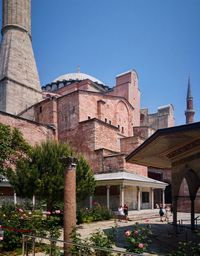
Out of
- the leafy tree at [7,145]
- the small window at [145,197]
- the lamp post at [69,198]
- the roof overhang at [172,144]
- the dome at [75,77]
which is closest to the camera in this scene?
the lamp post at [69,198]

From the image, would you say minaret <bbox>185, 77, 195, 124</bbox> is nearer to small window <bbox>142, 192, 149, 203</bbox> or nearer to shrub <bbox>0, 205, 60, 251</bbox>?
small window <bbox>142, 192, 149, 203</bbox>

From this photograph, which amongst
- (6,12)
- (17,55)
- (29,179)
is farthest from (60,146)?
(6,12)

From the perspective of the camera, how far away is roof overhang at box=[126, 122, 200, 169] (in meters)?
7.90

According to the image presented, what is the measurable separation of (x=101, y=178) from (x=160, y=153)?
12.8 metres

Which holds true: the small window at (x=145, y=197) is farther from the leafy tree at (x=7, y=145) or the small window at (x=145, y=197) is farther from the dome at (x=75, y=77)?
the dome at (x=75, y=77)

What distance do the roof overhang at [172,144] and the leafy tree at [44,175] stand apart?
4.48 metres

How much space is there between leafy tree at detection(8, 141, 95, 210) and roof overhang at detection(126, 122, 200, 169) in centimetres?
448

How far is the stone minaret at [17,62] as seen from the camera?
33.9 meters

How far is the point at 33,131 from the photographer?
91.6ft

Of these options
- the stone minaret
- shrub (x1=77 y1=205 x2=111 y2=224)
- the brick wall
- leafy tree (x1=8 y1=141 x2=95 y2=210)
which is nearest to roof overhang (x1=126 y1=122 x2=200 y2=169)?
leafy tree (x1=8 y1=141 x2=95 y2=210)

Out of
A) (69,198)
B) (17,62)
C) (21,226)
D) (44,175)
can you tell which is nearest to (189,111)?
(17,62)

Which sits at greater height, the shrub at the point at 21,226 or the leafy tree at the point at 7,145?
the leafy tree at the point at 7,145

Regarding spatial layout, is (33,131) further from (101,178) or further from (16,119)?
(101,178)

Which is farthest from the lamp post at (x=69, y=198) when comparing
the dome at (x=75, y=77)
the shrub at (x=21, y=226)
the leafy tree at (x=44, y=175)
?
the dome at (x=75, y=77)
